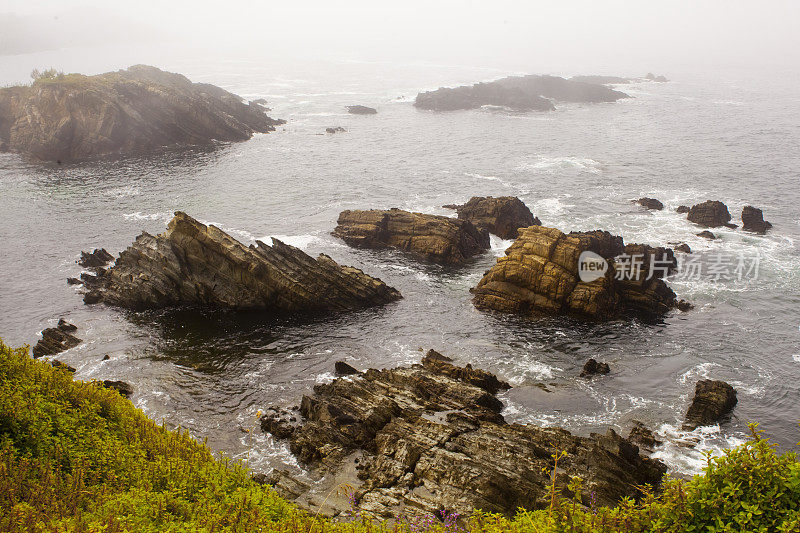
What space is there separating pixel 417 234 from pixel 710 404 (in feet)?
119

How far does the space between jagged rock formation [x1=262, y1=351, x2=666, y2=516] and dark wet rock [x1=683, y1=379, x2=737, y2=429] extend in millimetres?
7266

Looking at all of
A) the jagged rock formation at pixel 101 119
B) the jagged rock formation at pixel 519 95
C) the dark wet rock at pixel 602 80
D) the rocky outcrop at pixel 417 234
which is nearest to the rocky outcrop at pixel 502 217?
the rocky outcrop at pixel 417 234

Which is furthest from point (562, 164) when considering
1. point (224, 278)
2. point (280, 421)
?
point (280, 421)

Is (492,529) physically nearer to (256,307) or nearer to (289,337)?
(289,337)

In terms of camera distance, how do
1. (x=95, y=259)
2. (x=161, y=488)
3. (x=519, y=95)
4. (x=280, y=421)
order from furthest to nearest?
(x=519, y=95)
(x=95, y=259)
(x=280, y=421)
(x=161, y=488)

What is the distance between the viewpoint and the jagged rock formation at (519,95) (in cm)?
15550

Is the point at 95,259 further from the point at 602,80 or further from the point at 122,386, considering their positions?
the point at 602,80

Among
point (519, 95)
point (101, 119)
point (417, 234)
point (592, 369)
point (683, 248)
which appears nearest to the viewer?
point (592, 369)

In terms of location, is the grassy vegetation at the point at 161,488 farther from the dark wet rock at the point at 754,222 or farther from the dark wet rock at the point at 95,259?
the dark wet rock at the point at 754,222

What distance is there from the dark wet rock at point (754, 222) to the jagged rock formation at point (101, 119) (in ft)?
318

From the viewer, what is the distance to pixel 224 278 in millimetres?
51781

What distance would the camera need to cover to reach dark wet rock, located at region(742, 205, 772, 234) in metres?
66.9

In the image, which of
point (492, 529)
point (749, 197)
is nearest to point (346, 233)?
point (492, 529)

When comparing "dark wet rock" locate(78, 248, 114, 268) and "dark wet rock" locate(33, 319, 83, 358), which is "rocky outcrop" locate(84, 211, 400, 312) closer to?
"dark wet rock" locate(33, 319, 83, 358)
